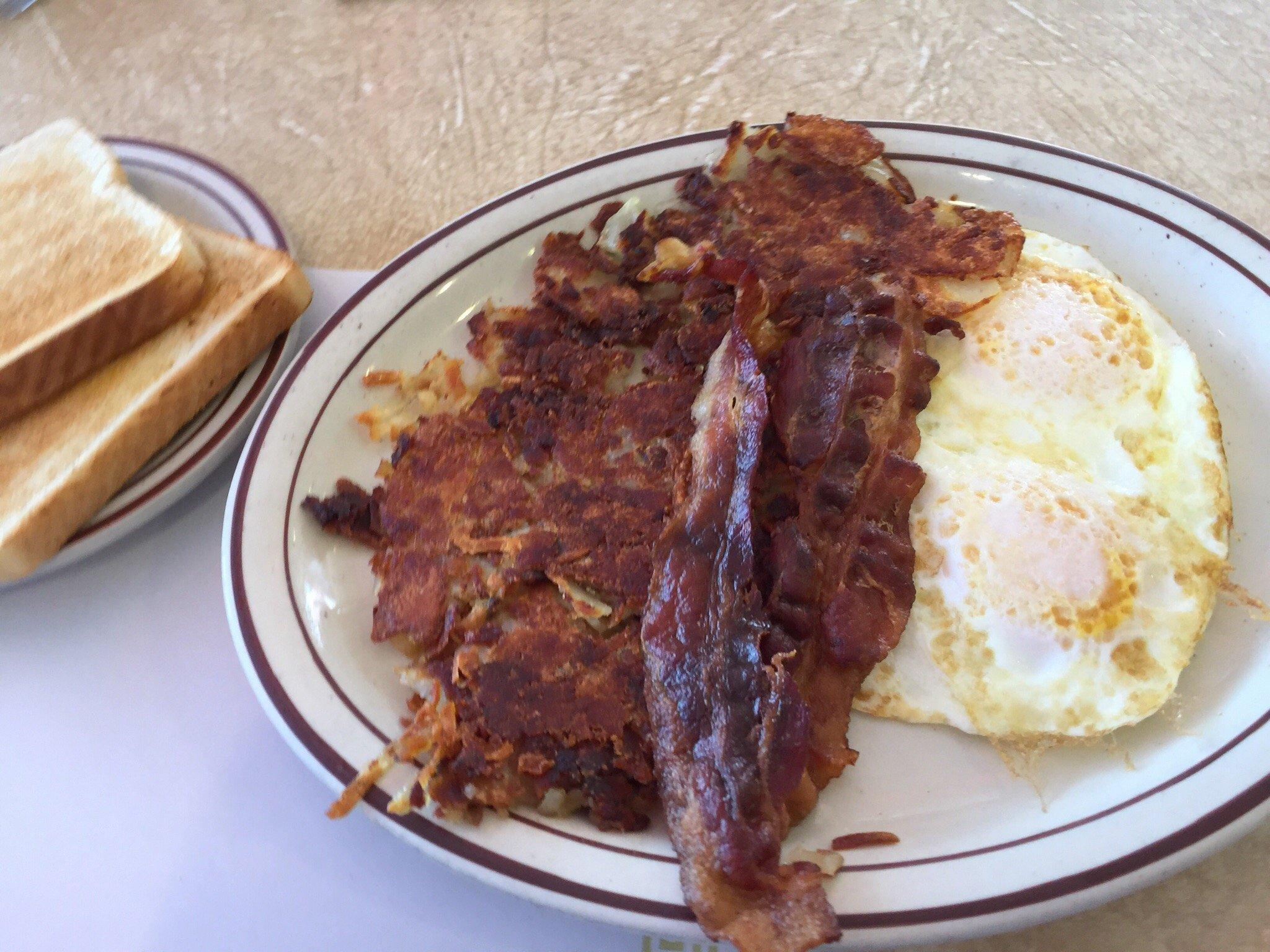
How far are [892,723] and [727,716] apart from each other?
1.07 feet

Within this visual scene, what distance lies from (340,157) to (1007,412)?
1914 millimetres

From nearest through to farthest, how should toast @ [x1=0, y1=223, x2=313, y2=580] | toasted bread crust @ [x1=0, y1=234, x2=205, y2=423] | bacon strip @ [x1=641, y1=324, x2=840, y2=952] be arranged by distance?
bacon strip @ [x1=641, y1=324, x2=840, y2=952] → toast @ [x1=0, y1=223, x2=313, y2=580] → toasted bread crust @ [x1=0, y1=234, x2=205, y2=423]

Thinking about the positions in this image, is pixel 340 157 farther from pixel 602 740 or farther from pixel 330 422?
pixel 602 740

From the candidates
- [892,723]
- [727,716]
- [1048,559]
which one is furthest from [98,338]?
[1048,559]

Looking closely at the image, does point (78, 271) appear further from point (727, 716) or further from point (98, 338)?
point (727, 716)

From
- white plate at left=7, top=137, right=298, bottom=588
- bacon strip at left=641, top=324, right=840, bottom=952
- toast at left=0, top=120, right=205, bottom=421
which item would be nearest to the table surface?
white plate at left=7, top=137, right=298, bottom=588

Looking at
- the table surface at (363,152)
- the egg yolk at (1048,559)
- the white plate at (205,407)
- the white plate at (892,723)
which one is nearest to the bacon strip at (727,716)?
the white plate at (892,723)

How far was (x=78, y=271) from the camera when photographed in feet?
5.55

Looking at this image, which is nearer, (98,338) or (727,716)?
(727,716)

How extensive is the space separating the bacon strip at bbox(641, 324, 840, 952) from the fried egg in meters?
0.25

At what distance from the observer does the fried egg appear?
122cm

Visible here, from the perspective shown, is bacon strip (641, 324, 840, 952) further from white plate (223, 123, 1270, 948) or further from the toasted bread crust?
the toasted bread crust

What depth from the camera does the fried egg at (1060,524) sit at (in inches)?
47.9

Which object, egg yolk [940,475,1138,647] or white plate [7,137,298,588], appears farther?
white plate [7,137,298,588]
